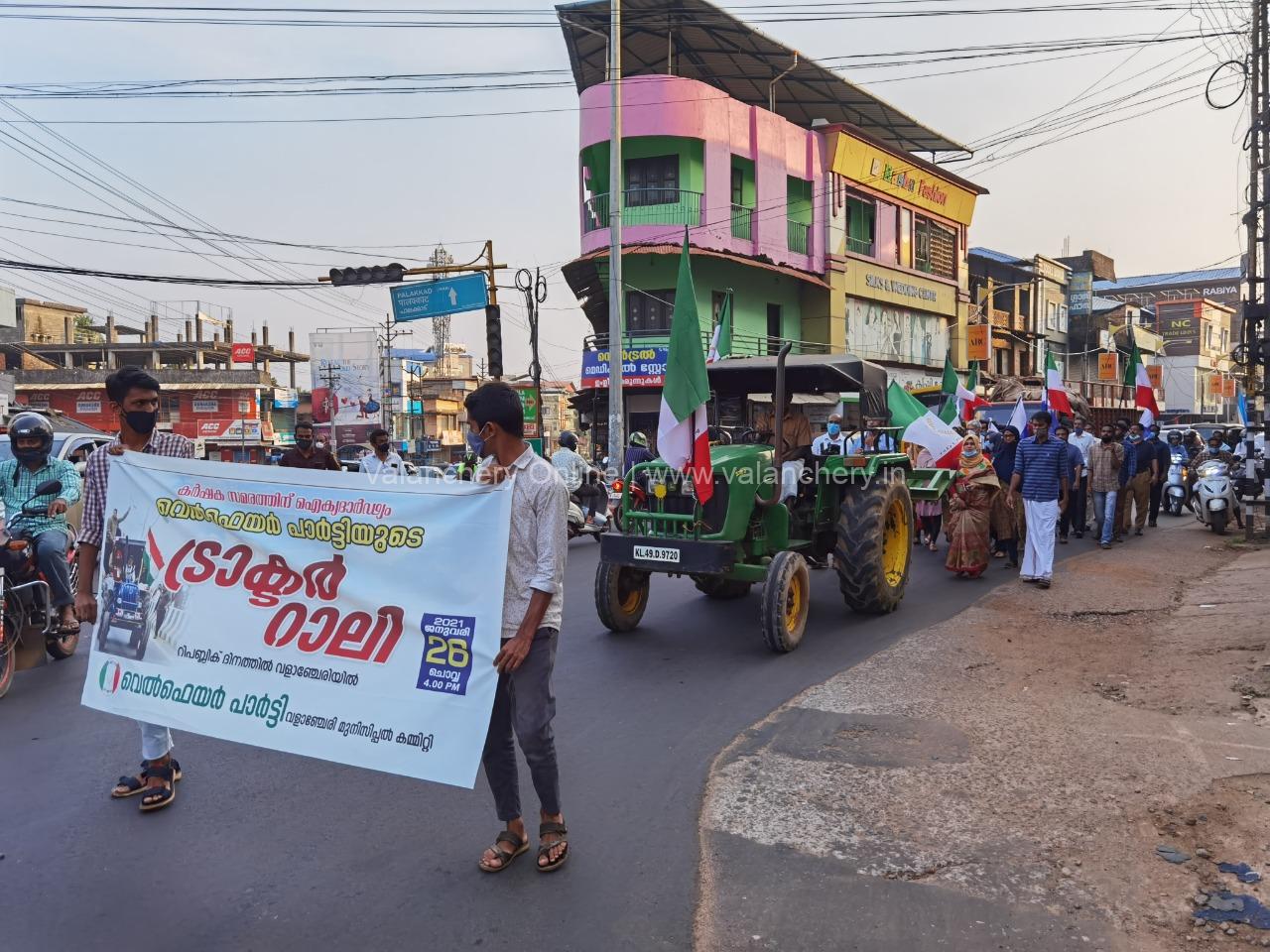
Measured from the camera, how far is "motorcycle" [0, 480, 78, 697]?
5.82 m

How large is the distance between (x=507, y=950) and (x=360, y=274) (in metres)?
17.4

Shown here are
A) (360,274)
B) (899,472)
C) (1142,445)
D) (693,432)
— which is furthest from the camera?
(360,274)

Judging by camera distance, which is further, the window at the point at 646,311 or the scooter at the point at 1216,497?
the window at the point at 646,311

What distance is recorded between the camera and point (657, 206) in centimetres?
2567

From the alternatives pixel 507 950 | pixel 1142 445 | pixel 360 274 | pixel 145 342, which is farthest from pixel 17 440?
pixel 145 342

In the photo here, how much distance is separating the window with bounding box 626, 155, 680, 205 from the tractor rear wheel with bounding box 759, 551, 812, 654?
20.7 m

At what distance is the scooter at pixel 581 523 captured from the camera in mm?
14250

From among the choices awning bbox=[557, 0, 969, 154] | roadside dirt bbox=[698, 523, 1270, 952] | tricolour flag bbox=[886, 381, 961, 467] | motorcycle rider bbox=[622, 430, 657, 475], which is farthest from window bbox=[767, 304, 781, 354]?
roadside dirt bbox=[698, 523, 1270, 952]

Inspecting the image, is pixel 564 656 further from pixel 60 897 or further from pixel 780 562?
pixel 60 897

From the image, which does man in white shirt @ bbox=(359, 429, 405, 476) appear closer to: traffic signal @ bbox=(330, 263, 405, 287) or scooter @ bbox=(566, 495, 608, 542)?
scooter @ bbox=(566, 495, 608, 542)

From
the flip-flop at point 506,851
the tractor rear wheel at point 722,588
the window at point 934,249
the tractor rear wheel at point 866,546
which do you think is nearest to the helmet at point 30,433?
the flip-flop at point 506,851

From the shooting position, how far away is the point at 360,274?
60.6 ft

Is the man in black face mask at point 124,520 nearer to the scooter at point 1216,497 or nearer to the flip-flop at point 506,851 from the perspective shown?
the flip-flop at point 506,851

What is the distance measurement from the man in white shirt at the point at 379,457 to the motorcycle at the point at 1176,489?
1571cm
